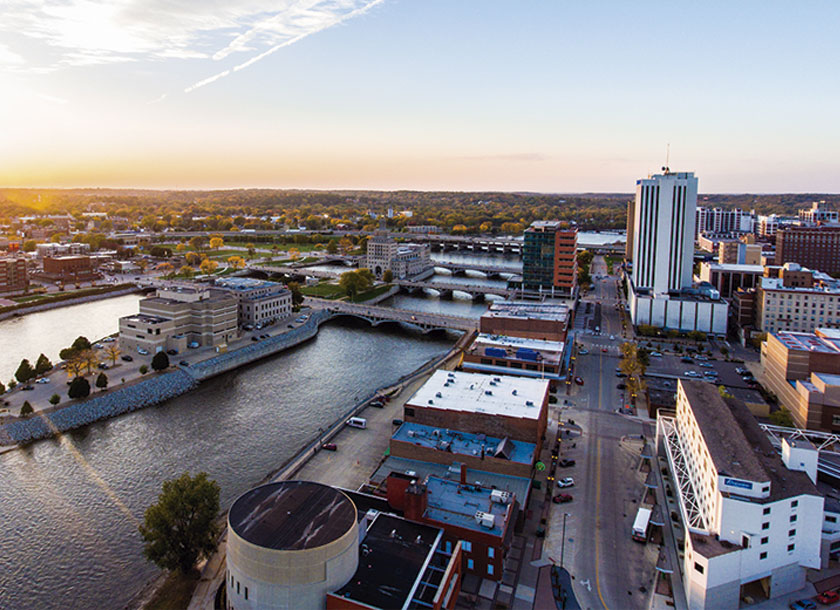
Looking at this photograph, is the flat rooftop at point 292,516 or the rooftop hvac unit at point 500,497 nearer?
the flat rooftop at point 292,516

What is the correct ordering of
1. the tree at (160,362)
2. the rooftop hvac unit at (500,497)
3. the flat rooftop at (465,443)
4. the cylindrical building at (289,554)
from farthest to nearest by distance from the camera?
the tree at (160,362), the flat rooftop at (465,443), the rooftop hvac unit at (500,497), the cylindrical building at (289,554)

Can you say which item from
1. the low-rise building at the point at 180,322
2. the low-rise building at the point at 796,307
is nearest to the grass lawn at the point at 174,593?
the low-rise building at the point at 180,322

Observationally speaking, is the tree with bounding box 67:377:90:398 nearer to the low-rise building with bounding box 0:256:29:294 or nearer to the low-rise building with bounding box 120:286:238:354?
the low-rise building with bounding box 120:286:238:354

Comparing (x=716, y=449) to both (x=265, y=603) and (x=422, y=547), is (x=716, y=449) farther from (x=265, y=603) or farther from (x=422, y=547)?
(x=265, y=603)

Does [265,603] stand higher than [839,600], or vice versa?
[265,603]

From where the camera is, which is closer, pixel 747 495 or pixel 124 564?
pixel 747 495

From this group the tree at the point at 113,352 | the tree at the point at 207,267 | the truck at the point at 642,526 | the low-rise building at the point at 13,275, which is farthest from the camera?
the tree at the point at 207,267

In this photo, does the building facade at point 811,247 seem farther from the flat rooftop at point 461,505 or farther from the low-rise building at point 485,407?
the flat rooftop at point 461,505

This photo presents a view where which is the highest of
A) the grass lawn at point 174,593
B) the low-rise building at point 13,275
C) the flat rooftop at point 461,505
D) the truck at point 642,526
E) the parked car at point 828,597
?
the low-rise building at point 13,275

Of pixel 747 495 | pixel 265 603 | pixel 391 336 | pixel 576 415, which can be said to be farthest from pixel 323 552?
pixel 391 336
